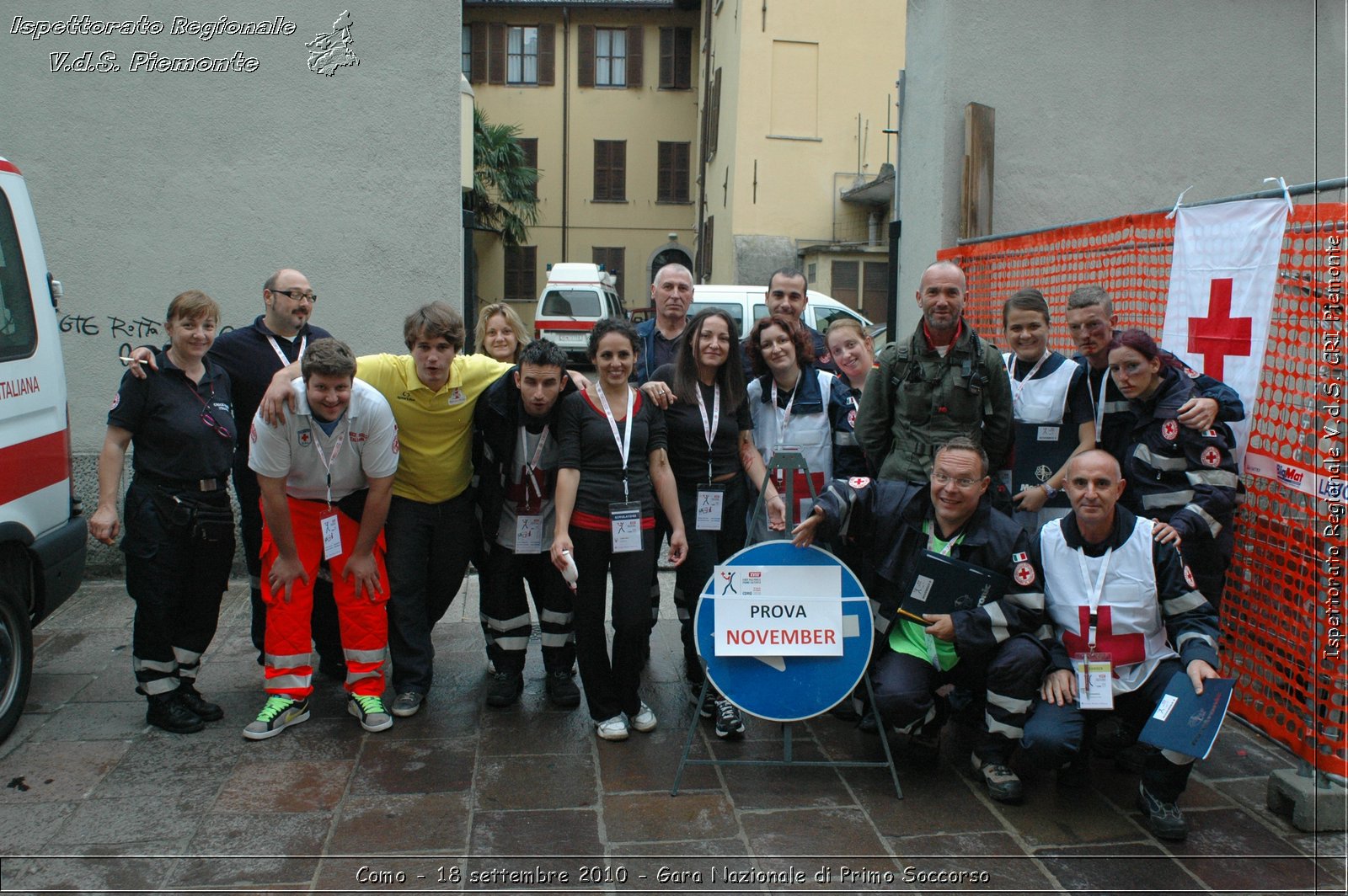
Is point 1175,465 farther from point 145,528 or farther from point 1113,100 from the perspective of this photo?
point 1113,100

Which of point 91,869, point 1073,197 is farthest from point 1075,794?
point 1073,197

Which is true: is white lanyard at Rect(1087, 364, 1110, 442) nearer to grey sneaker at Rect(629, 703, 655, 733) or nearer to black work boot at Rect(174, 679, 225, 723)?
grey sneaker at Rect(629, 703, 655, 733)

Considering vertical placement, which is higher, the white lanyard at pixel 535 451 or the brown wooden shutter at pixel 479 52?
the brown wooden shutter at pixel 479 52

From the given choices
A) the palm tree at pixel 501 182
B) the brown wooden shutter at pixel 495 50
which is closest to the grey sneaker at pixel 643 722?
the palm tree at pixel 501 182

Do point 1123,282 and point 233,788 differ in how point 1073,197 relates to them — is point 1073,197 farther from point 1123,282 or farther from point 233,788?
point 233,788

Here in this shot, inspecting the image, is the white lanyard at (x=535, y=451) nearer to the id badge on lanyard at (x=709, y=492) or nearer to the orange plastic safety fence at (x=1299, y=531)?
the id badge on lanyard at (x=709, y=492)

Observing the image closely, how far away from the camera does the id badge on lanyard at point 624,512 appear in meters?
4.43

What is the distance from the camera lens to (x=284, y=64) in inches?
282

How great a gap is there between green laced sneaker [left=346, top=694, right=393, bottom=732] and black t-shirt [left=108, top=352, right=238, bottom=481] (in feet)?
3.82

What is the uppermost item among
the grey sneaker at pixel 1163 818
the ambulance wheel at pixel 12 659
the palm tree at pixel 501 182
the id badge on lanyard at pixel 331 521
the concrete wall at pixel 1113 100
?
the palm tree at pixel 501 182

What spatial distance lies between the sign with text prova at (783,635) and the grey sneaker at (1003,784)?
620mm

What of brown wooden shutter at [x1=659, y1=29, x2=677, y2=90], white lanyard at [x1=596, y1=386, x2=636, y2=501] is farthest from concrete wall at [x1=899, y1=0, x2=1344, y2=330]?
brown wooden shutter at [x1=659, y1=29, x2=677, y2=90]

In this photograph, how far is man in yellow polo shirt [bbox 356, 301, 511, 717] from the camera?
4727 millimetres

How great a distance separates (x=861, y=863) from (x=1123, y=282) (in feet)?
11.9
